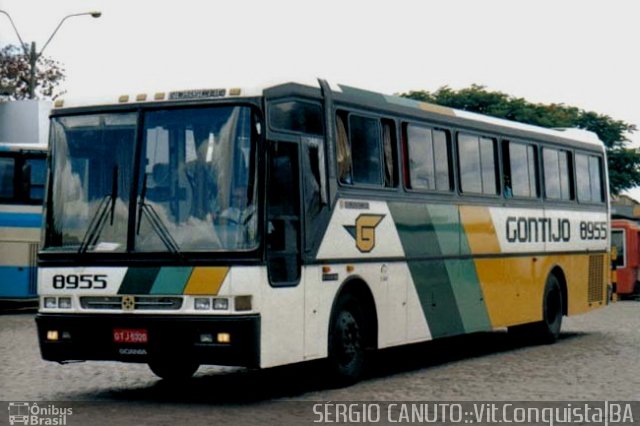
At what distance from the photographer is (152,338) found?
12.2 metres

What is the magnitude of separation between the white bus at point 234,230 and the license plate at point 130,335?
0.5 inches

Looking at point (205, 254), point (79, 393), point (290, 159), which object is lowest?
point (79, 393)

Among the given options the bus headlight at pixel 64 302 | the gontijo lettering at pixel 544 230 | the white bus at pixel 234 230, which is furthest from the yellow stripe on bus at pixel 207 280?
the gontijo lettering at pixel 544 230

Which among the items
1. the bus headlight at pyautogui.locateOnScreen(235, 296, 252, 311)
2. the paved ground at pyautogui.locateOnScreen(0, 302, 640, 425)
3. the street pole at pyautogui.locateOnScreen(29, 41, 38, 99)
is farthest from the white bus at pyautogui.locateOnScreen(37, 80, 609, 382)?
the street pole at pyautogui.locateOnScreen(29, 41, 38, 99)

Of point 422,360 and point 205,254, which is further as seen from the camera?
point 422,360

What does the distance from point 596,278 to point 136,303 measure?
1184 centimetres

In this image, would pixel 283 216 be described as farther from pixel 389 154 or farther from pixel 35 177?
pixel 35 177

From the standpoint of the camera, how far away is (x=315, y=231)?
13312mm

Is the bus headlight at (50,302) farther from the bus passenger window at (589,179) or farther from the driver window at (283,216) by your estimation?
the bus passenger window at (589,179)

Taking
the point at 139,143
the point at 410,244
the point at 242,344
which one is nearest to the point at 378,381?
the point at 410,244

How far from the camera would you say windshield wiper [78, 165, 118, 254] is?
41.5 feet

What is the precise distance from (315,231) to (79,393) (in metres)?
2.83

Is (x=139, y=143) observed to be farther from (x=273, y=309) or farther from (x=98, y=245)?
(x=273, y=309)

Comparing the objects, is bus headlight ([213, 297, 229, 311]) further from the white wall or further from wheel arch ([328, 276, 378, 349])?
the white wall
